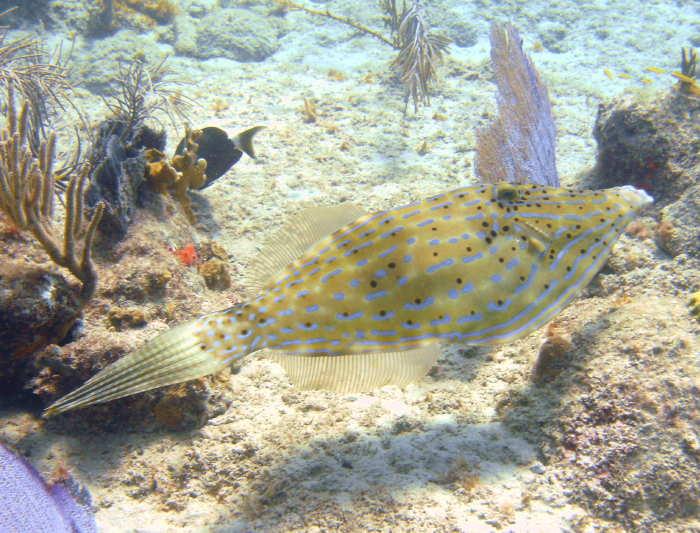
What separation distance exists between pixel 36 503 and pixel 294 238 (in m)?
2.06

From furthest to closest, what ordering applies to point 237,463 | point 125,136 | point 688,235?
point 125,136
point 688,235
point 237,463

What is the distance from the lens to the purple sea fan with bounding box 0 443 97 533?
221 cm

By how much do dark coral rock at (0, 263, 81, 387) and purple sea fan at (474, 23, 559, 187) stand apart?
4.43m

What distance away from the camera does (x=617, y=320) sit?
10.7ft

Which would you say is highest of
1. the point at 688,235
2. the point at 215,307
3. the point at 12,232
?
the point at 688,235

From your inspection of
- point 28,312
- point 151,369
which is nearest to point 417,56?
point 28,312

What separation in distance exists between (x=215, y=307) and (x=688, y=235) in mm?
4994

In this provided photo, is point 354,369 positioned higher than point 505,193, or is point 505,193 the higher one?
point 505,193

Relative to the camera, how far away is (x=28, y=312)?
9.72 feet

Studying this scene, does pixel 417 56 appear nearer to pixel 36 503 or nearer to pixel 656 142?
pixel 656 142

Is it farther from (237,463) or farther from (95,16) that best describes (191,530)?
(95,16)

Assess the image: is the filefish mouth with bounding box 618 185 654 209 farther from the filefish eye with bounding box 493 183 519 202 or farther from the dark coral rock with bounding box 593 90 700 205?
the dark coral rock with bounding box 593 90 700 205

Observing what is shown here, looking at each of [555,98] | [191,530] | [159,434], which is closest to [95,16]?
[555,98]

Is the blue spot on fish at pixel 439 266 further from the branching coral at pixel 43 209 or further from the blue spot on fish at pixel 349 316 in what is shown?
the branching coral at pixel 43 209
